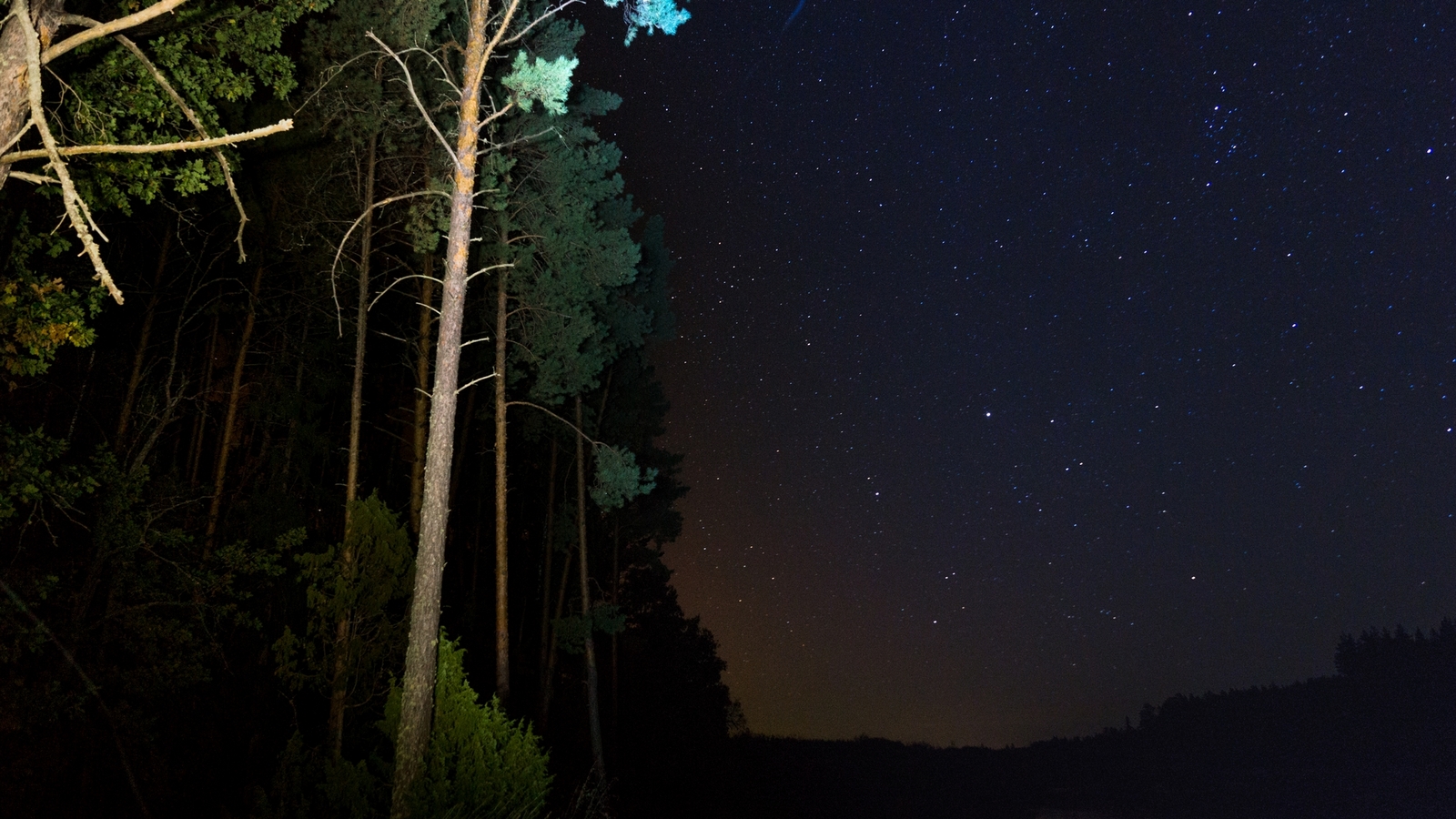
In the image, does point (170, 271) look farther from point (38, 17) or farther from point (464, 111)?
point (38, 17)

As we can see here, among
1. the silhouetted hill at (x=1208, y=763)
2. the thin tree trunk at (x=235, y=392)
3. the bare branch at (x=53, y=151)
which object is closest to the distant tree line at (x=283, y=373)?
the bare branch at (x=53, y=151)

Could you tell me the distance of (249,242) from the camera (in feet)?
51.7

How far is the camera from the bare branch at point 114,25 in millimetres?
4137

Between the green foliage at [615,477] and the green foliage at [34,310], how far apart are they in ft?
24.5

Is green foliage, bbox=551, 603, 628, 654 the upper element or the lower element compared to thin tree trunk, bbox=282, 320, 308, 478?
lower

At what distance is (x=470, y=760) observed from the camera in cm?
732

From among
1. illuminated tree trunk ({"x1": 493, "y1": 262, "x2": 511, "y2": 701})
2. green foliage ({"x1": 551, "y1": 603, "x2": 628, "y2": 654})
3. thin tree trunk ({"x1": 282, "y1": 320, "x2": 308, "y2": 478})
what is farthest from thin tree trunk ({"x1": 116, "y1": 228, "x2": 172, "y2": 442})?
green foliage ({"x1": 551, "y1": 603, "x2": 628, "y2": 654})

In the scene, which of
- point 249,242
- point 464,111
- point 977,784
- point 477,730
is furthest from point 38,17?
point 977,784

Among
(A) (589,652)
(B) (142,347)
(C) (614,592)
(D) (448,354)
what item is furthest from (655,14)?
(C) (614,592)

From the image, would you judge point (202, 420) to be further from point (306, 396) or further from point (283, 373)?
point (306, 396)

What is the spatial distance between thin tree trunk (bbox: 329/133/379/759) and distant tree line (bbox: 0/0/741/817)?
0.06 meters

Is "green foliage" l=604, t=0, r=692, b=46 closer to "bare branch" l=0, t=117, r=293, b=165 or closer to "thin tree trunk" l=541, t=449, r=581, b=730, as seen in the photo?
"bare branch" l=0, t=117, r=293, b=165

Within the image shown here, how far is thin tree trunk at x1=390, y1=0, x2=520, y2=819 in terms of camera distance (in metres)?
7.27

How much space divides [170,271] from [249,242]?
1.76 metres
